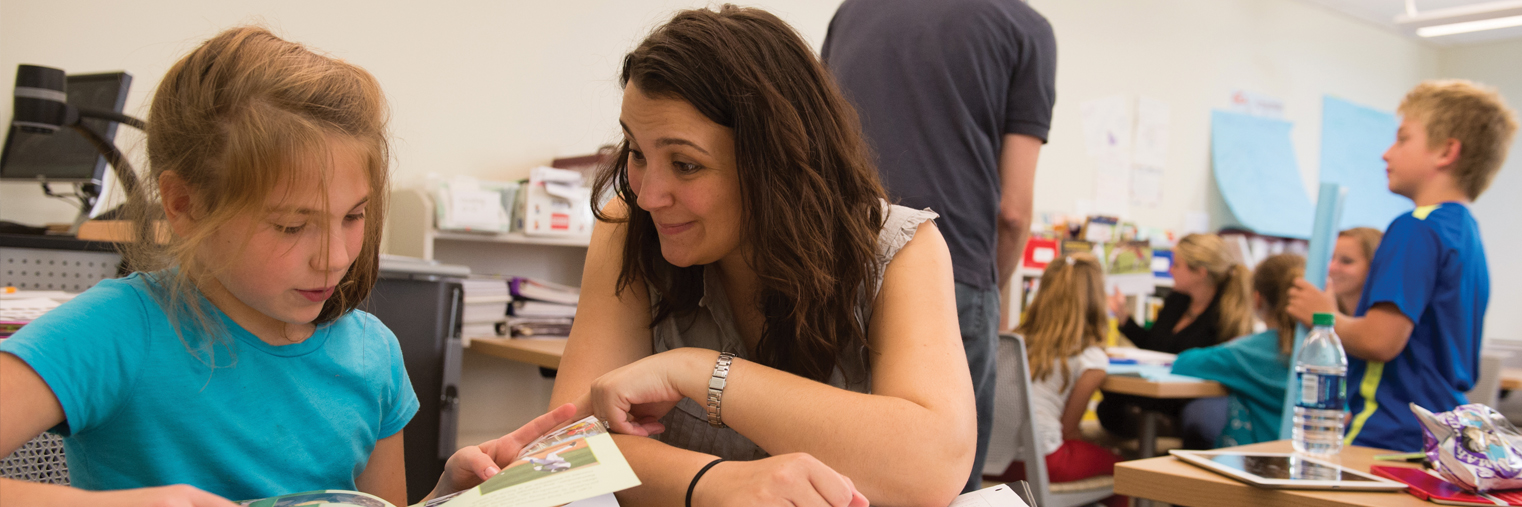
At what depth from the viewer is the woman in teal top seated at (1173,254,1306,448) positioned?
8.97 feet

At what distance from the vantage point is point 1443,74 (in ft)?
22.5

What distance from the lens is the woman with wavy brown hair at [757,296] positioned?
0.81m

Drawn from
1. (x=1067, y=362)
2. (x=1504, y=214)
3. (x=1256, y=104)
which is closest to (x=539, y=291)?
(x=1067, y=362)

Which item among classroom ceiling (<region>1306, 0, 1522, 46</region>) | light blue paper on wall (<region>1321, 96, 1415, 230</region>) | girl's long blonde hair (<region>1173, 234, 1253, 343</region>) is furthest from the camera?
light blue paper on wall (<region>1321, 96, 1415, 230</region>)

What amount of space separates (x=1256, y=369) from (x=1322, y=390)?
42.5 inches

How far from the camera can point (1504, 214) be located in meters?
6.59

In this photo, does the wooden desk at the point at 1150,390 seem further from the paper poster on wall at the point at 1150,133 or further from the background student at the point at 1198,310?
the paper poster on wall at the point at 1150,133

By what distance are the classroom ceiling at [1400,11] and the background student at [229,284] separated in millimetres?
6659

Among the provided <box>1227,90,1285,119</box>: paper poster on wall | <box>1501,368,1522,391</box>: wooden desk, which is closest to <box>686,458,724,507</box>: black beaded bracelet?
<box>1501,368,1522,391</box>: wooden desk

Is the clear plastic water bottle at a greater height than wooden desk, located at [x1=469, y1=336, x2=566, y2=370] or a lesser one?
greater

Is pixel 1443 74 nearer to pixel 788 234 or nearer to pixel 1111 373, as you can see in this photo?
pixel 1111 373

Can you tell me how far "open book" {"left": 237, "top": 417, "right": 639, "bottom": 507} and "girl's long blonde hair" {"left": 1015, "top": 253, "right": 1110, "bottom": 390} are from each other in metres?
2.38

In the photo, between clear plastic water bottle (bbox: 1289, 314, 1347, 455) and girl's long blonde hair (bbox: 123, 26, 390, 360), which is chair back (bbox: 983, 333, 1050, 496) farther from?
girl's long blonde hair (bbox: 123, 26, 390, 360)

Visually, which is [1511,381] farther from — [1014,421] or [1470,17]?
[1014,421]
